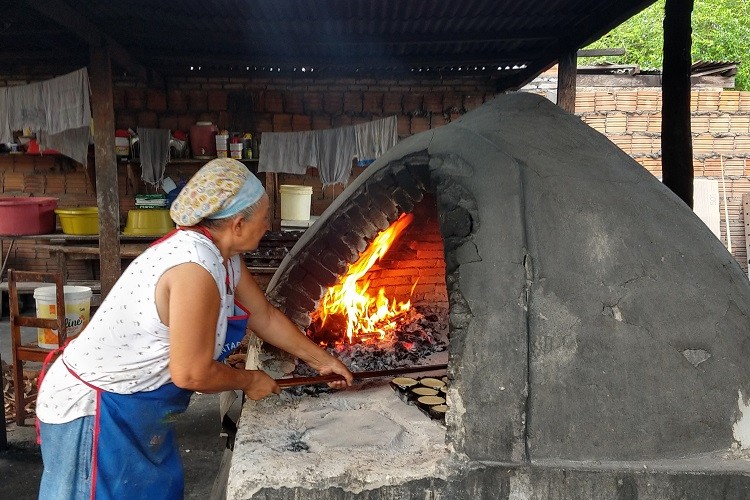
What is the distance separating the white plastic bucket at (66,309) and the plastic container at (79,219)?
298 centimetres

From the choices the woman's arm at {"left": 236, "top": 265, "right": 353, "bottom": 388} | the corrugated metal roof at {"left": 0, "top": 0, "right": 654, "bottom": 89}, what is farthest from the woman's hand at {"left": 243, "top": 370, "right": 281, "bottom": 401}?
the corrugated metal roof at {"left": 0, "top": 0, "right": 654, "bottom": 89}

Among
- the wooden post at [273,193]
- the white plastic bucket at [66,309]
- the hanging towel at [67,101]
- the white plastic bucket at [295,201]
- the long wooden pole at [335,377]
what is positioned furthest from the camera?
the wooden post at [273,193]

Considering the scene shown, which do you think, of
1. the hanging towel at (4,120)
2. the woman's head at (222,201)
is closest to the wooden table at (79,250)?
the hanging towel at (4,120)

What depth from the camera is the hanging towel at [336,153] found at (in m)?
7.71

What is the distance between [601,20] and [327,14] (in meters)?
2.28

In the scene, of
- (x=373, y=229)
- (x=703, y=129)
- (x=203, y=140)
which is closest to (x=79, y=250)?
(x=203, y=140)

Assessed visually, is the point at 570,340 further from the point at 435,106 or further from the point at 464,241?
the point at 435,106

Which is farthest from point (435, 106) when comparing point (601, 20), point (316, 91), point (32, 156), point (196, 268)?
point (196, 268)

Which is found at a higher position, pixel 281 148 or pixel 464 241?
pixel 281 148

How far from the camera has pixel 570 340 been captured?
6.83 feet

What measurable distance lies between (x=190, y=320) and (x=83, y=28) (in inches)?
171

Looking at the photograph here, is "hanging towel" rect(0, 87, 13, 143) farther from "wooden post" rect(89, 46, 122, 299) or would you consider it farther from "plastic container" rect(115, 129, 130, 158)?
"wooden post" rect(89, 46, 122, 299)

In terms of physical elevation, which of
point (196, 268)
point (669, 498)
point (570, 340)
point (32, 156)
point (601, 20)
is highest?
point (601, 20)

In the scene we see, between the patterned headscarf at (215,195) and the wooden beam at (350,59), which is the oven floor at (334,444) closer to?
the patterned headscarf at (215,195)
